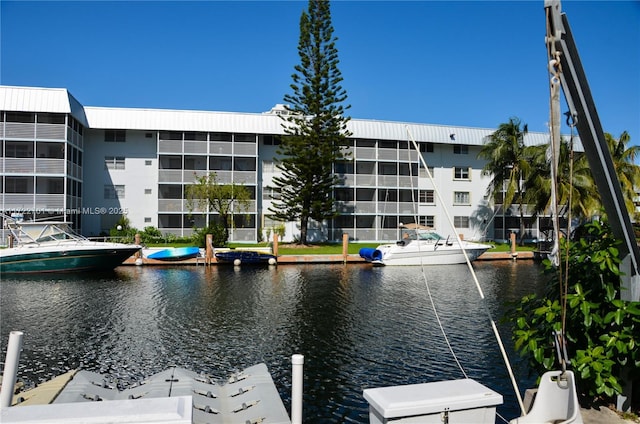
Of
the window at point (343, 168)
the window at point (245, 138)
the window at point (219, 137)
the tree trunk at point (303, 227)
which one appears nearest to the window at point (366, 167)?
the window at point (343, 168)

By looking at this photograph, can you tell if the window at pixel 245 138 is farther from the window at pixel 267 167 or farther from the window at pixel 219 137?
the window at pixel 267 167

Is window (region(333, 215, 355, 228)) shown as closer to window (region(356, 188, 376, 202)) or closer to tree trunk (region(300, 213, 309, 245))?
window (region(356, 188, 376, 202))

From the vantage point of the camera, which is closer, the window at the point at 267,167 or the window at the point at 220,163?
the window at the point at 220,163

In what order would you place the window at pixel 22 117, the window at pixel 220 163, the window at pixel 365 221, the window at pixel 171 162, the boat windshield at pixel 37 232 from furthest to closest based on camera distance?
the window at pixel 365 221, the window at pixel 220 163, the window at pixel 171 162, the window at pixel 22 117, the boat windshield at pixel 37 232

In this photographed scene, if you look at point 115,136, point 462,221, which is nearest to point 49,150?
point 115,136

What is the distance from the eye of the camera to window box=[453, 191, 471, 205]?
47.4 m

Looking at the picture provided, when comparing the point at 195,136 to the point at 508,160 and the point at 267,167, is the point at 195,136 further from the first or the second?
the point at 508,160

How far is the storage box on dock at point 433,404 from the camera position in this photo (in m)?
3.91

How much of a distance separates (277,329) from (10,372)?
8.40 m

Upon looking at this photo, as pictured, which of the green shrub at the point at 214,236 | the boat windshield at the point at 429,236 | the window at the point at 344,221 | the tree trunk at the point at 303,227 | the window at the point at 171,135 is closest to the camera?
the boat windshield at the point at 429,236

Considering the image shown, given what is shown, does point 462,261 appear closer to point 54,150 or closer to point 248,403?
point 248,403

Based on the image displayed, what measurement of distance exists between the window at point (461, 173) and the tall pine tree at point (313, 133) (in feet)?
42.9

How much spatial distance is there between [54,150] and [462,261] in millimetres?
32182

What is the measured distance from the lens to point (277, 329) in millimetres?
13086
